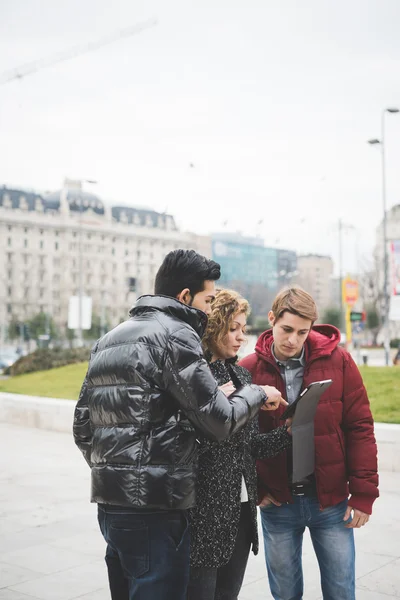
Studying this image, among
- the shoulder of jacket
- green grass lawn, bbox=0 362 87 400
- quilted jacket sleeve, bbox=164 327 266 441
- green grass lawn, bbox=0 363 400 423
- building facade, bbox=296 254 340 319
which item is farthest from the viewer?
building facade, bbox=296 254 340 319

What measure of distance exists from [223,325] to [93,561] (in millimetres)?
2791

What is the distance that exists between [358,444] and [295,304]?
627 mm

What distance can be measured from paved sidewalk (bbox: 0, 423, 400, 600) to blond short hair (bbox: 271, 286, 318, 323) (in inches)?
80.2

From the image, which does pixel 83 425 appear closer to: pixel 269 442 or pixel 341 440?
pixel 269 442

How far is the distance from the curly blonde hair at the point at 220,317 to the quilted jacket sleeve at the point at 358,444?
0.55 metres

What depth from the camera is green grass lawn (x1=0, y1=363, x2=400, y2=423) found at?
388 inches

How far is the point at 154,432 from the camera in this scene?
2422 mm

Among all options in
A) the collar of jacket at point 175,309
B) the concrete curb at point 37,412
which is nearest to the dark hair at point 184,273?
the collar of jacket at point 175,309

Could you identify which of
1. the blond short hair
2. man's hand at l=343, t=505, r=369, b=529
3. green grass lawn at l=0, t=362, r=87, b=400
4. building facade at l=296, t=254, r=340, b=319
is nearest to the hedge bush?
green grass lawn at l=0, t=362, r=87, b=400

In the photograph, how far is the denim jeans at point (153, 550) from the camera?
2.44 metres

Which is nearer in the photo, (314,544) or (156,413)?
(156,413)

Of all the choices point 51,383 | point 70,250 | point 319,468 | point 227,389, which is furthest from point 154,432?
point 70,250

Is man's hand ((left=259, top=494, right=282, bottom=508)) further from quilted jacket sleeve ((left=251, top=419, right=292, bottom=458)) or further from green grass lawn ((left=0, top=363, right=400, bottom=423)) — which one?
green grass lawn ((left=0, top=363, right=400, bottom=423))

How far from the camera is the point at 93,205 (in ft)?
375
